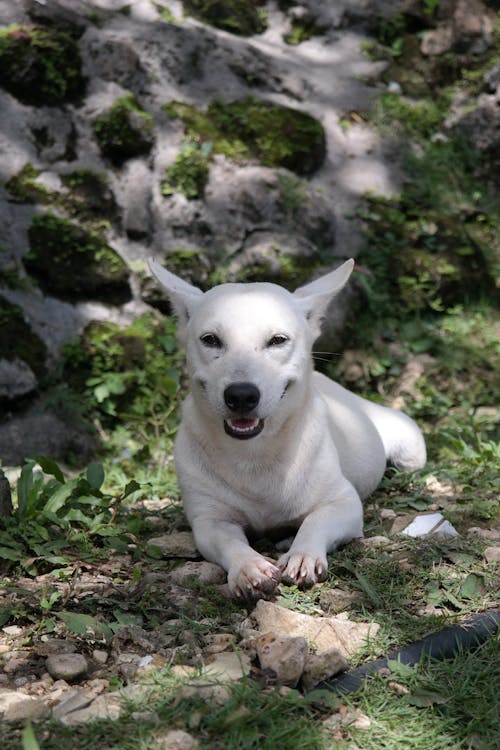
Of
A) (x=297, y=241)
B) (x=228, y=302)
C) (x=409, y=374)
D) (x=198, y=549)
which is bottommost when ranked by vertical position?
(x=409, y=374)

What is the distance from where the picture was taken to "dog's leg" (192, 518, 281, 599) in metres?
3.40

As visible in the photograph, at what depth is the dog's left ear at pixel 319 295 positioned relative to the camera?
169 inches

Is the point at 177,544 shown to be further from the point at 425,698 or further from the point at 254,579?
the point at 425,698

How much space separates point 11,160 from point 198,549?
4.56 m

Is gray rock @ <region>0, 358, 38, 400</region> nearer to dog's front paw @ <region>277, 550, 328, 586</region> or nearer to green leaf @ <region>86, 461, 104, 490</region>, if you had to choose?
green leaf @ <region>86, 461, 104, 490</region>

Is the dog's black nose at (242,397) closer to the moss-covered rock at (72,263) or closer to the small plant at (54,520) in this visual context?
the small plant at (54,520)

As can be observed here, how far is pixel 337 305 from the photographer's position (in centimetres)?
764

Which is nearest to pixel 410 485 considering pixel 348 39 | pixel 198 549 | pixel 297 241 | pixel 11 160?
pixel 198 549

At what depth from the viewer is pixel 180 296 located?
4.33m

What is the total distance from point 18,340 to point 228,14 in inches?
181

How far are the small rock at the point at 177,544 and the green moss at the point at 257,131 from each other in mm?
4596

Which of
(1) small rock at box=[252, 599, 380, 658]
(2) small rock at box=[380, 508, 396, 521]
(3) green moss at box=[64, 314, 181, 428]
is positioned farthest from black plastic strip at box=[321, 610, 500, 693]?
(3) green moss at box=[64, 314, 181, 428]

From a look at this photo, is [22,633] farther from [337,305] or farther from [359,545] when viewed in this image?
[337,305]

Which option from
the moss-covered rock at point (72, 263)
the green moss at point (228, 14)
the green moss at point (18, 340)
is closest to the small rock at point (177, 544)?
the green moss at point (18, 340)
